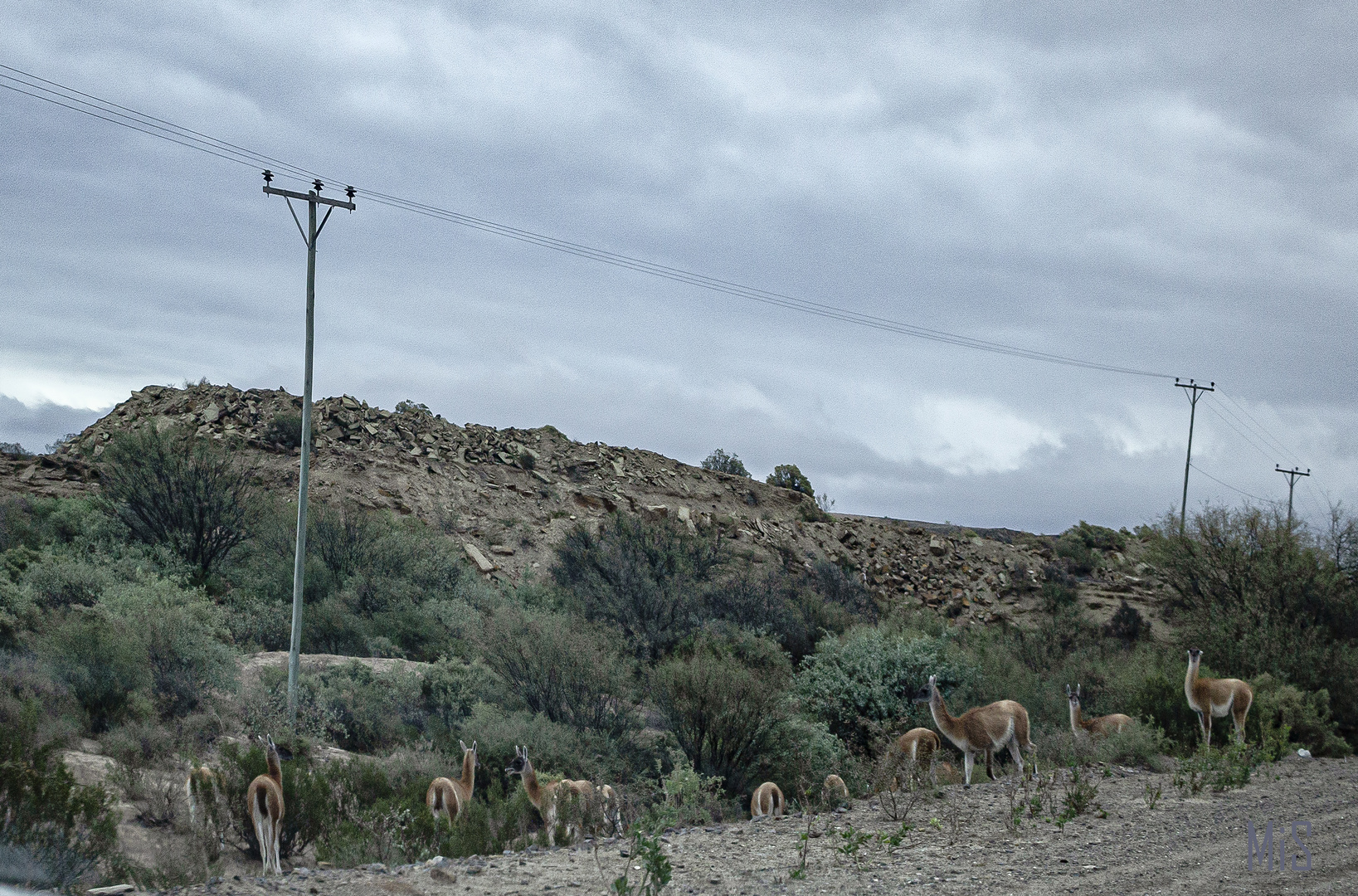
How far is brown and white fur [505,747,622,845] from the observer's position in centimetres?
1203

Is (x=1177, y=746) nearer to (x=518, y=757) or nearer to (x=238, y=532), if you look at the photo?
(x=518, y=757)

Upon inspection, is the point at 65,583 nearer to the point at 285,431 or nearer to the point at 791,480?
the point at 285,431

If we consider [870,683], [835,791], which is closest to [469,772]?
[835,791]

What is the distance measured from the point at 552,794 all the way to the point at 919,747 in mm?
5726

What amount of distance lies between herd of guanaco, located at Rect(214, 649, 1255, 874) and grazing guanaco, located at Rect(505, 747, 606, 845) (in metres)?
0.01

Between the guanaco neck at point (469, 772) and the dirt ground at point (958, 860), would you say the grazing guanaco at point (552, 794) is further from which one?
the dirt ground at point (958, 860)

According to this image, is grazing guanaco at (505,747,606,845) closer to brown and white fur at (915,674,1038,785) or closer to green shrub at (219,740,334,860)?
green shrub at (219,740,334,860)

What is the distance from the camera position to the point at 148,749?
1552 centimetres

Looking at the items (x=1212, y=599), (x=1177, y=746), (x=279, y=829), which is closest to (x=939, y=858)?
(x=279, y=829)

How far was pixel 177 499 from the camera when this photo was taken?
30.4m

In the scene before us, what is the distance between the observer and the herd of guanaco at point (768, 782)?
10.4 metres

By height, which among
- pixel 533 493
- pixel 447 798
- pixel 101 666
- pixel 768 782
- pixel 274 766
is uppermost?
pixel 533 493

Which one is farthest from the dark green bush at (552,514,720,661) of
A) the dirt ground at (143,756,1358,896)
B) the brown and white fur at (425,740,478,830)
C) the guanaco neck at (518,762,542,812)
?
the dirt ground at (143,756,1358,896)

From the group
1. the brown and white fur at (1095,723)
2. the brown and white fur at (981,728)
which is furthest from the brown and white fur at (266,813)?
the brown and white fur at (1095,723)
